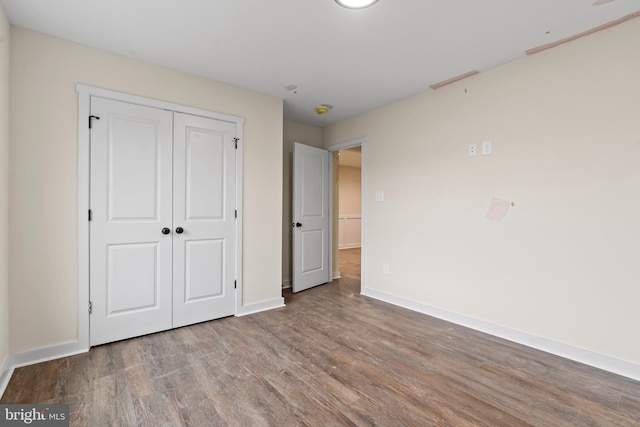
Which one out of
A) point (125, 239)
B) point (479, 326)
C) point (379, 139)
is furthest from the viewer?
point (379, 139)

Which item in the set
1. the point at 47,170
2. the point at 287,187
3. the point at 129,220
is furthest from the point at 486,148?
the point at 47,170

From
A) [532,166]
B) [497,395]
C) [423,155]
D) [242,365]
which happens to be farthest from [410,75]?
[242,365]

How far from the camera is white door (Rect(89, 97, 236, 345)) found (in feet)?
7.89

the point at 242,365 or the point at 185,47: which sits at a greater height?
the point at 185,47

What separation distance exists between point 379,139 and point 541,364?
274cm

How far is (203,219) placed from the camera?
2910mm

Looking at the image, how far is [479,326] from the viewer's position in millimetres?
2775

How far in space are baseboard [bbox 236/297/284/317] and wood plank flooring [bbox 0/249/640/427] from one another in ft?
1.21

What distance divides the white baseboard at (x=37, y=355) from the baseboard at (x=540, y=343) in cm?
309

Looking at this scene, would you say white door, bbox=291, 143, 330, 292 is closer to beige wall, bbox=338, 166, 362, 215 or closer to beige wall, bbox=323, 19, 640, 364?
beige wall, bbox=323, 19, 640, 364

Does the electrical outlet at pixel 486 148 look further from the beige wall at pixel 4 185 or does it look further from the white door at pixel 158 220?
the beige wall at pixel 4 185

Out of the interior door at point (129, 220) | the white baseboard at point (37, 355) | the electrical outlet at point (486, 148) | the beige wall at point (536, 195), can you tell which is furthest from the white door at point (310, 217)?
the white baseboard at point (37, 355)

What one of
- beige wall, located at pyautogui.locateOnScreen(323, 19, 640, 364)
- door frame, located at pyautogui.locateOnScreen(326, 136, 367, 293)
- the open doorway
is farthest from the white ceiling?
the open doorway

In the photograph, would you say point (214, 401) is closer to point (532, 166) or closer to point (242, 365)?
point (242, 365)
